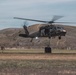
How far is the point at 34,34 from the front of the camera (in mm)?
84750

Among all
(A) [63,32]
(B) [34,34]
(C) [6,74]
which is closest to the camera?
(C) [6,74]

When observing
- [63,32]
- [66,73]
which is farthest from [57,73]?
[63,32]

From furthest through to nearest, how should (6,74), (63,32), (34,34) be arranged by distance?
(34,34) < (63,32) < (6,74)

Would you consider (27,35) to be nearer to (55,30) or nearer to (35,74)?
(55,30)

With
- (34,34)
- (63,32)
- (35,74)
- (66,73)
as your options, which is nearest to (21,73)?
(35,74)

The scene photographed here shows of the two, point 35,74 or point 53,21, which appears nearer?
point 35,74

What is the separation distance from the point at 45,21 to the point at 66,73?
58.0m

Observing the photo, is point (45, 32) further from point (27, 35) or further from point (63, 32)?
point (27, 35)

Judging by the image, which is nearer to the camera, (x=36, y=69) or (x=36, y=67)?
(x=36, y=69)

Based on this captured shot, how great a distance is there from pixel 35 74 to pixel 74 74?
106 inches

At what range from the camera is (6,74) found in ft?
87.9

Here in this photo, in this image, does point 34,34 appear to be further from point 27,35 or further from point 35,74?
point 35,74

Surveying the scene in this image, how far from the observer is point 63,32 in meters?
77.2

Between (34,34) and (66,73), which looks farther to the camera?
(34,34)
